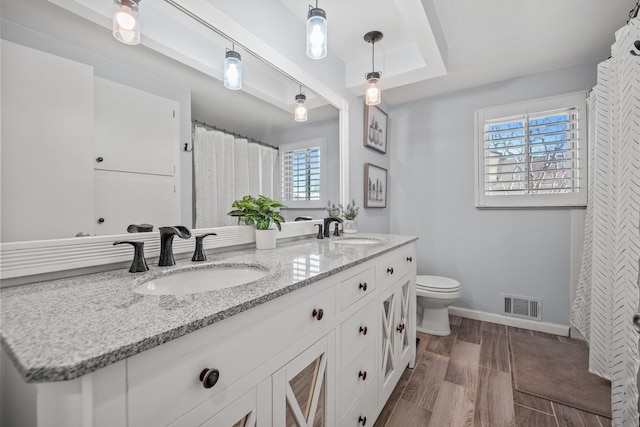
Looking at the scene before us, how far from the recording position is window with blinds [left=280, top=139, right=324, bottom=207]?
5.66 ft

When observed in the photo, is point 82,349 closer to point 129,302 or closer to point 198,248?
point 129,302

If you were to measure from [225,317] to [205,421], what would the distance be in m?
0.20

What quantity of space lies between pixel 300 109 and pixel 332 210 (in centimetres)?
77

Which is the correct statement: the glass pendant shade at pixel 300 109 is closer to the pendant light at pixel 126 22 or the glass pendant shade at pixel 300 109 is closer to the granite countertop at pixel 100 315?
the pendant light at pixel 126 22

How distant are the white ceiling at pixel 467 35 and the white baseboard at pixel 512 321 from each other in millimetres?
2199

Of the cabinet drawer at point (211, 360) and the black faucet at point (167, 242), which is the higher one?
the black faucet at point (167, 242)

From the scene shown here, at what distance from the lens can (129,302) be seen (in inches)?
24.4

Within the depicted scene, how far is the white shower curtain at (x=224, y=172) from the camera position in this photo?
122 cm

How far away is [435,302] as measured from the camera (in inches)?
91.4

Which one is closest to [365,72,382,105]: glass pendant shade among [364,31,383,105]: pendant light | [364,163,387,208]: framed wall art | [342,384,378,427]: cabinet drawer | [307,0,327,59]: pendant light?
[364,31,383,105]: pendant light

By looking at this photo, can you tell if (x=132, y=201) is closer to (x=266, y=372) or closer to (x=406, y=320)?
(x=266, y=372)

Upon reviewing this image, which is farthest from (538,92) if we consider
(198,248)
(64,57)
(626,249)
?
(64,57)

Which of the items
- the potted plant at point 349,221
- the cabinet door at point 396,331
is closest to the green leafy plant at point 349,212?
the potted plant at point 349,221

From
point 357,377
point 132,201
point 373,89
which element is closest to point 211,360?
point 132,201
